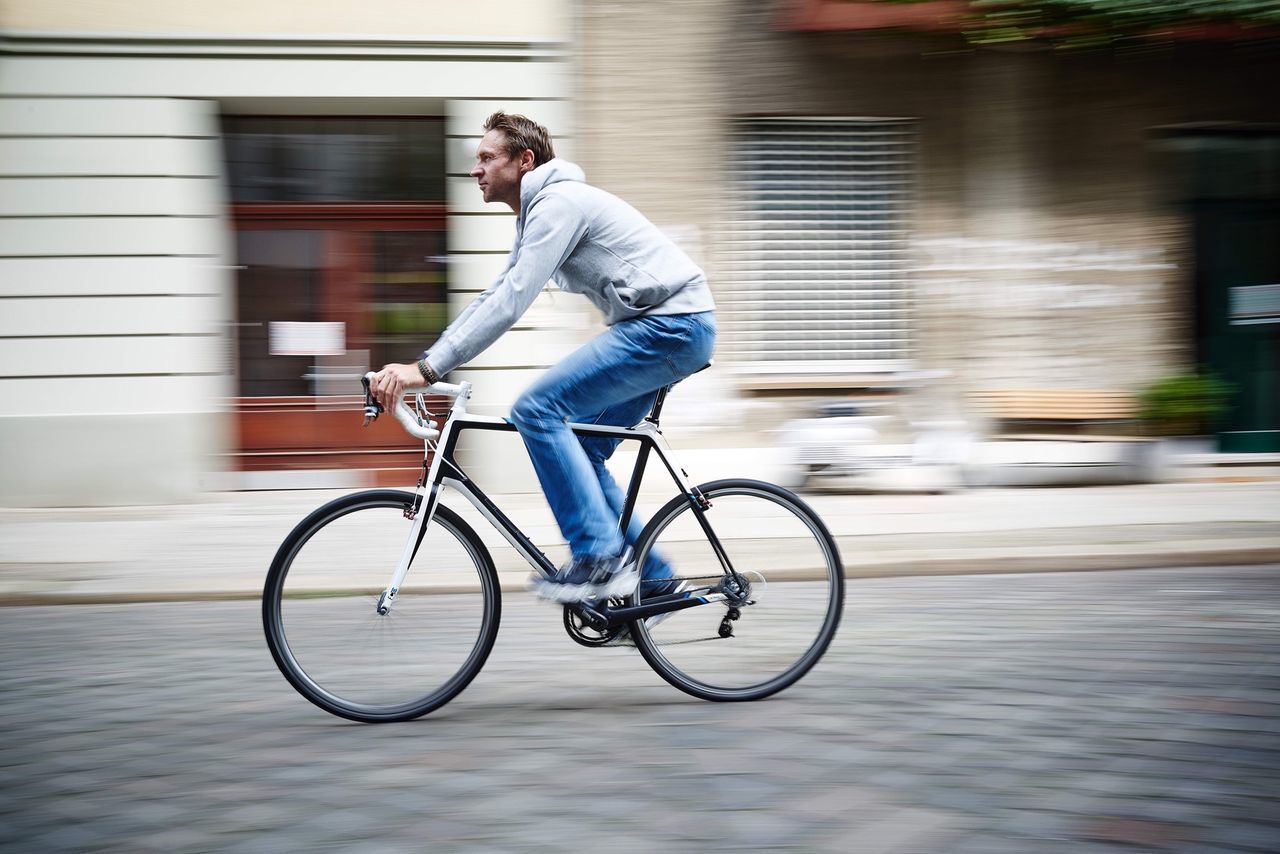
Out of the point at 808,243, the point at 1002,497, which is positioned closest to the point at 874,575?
the point at 1002,497

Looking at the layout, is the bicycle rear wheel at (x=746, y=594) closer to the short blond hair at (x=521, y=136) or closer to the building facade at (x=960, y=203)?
the short blond hair at (x=521, y=136)

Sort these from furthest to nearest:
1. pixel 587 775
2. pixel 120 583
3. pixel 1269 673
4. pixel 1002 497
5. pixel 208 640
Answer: pixel 1002 497 → pixel 120 583 → pixel 208 640 → pixel 1269 673 → pixel 587 775

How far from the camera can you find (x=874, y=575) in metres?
6.38

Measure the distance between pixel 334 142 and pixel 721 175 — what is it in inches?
129

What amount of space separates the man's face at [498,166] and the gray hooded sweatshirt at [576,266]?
0.30 ft

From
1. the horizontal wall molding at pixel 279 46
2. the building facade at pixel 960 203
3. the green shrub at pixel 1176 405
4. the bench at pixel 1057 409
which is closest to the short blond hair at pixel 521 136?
the horizontal wall molding at pixel 279 46

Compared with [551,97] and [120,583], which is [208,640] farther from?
[551,97]

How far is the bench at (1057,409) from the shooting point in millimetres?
10008

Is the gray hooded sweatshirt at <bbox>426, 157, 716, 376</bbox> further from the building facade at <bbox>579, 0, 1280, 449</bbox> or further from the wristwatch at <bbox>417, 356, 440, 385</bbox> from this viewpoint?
the building facade at <bbox>579, 0, 1280, 449</bbox>

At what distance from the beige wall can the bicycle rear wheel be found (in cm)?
684

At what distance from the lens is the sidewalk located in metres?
6.31

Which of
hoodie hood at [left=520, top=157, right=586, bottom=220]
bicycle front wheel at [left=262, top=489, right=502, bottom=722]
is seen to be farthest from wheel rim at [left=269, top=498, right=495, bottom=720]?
hoodie hood at [left=520, top=157, right=586, bottom=220]

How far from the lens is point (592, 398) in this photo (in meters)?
3.70

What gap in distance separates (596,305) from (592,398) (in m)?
0.29
